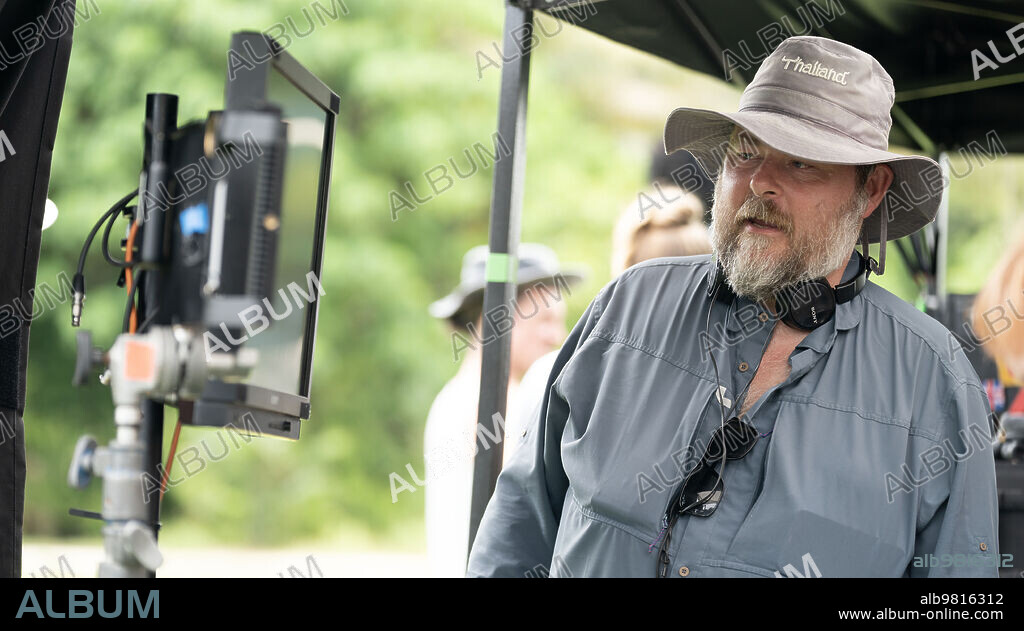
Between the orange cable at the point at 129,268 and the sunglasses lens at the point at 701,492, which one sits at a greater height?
the orange cable at the point at 129,268

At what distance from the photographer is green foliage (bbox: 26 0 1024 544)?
9.95 meters

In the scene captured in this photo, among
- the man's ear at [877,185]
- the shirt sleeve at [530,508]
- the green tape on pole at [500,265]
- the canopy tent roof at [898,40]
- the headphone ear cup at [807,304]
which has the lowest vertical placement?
the shirt sleeve at [530,508]

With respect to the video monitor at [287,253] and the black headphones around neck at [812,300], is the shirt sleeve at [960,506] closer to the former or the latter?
the black headphones around neck at [812,300]

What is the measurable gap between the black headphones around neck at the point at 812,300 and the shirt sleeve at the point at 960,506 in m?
0.27

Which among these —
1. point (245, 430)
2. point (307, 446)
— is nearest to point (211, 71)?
point (307, 446)

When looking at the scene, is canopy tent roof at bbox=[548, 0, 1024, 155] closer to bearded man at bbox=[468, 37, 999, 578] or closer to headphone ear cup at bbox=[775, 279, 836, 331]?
bearded man at bbox=[468, 37, 999, 578]

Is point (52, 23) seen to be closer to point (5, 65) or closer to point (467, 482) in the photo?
point (5, 65)

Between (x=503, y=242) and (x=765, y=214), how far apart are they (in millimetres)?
959

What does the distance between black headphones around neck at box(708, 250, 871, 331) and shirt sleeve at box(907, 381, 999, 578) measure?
0.27 meters

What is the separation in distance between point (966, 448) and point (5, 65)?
5.91 feet

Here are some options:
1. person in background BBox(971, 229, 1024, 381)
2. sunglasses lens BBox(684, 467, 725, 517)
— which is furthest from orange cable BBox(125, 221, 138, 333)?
person in background BBox(971, 229, 1024, 381)

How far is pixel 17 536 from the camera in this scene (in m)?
1.93

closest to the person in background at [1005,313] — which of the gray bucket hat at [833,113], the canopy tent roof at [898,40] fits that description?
the canopy tent roof at [898,40]

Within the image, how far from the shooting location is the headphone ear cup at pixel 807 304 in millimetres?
2041
